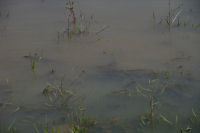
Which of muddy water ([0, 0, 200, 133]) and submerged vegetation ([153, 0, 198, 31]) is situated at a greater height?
submerged vegetation ([153, 0, 198, 31])

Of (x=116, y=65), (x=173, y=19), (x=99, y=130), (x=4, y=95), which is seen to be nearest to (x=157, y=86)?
(x=116, y=65)

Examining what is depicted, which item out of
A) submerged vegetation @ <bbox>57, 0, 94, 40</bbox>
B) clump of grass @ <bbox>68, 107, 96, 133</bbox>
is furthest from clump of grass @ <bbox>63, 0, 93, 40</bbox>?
clump of grass @ <bbox>68, 107, 96, 133</bbox>

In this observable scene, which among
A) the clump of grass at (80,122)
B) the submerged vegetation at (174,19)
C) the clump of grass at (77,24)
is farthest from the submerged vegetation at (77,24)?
the clump of grass at (80,122)

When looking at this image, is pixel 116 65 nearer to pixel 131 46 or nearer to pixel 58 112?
pixel 131 46

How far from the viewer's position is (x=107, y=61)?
222cm

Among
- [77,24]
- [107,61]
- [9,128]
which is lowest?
[9,128]

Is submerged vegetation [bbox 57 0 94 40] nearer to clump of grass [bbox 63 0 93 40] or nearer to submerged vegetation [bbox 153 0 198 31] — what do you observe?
clump of grass [bbox 63 0 93 40]

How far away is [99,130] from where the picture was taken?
153 cm

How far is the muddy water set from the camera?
1.69 m

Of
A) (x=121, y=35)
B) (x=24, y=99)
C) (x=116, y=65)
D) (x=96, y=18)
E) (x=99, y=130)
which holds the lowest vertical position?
(x=99, y=130)

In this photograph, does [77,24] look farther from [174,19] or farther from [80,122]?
[80,122]

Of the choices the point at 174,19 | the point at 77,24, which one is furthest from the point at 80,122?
the point at 174,19

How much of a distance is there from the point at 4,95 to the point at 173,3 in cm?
251

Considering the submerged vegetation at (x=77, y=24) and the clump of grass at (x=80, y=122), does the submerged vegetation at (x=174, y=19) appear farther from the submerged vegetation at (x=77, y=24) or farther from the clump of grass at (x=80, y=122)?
the clump of grass at (x=80, y=122)
